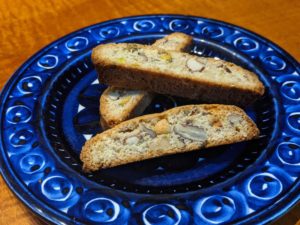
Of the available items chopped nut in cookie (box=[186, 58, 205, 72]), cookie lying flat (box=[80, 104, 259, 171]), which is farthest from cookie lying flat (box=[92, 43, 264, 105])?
cookie lying flat (box=[80, 104, 259, 171])

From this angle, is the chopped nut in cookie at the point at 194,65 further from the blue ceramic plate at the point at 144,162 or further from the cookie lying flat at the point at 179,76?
the blue ceramic plate at the point at 144,162

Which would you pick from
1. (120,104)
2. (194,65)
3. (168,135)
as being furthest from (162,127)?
(194,65)

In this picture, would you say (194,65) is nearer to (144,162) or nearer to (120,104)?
(120,104)

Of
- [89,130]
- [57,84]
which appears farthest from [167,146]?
[57,84]

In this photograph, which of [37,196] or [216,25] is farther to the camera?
[216,25]

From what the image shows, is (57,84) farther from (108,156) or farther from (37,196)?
(37,196)

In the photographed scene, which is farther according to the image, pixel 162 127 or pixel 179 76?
pixel 179 76

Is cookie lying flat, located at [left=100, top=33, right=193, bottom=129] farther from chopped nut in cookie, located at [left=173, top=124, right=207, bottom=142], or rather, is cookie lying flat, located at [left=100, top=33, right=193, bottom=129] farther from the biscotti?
chopped nut in cookie, located at [left=173, top=124, right=207, bottom=142]
